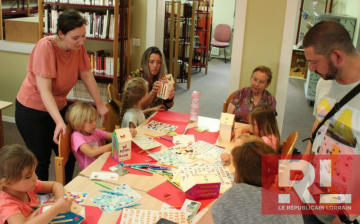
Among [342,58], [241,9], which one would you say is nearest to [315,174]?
[342,58]

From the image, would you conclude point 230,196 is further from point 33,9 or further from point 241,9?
point 33,9

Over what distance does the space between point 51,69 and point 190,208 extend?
4.51 feet

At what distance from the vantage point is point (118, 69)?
4.65 meters

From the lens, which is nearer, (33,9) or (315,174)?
(315,174)

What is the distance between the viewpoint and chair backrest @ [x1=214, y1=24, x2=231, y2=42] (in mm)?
9562

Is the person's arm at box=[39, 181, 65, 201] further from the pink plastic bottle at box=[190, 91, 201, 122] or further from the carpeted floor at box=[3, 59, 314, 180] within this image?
the carpeted floor at box=[3, 59, 314, 180]

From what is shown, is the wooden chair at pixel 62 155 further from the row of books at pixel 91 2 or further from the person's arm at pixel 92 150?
the row of books at pixel 91 2

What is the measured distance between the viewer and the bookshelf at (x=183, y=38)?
21.5 ft

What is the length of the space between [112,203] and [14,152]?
55 centimetres

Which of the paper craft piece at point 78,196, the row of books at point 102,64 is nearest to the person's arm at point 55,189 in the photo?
the paper craft piece at point 78,196

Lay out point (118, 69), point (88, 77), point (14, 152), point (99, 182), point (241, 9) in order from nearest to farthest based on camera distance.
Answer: point (14, 152) < point (99, 182) < point (88, 77) < point (241, 9) < point (118, 69)

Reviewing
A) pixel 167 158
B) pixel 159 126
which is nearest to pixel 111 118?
pixel 159 126

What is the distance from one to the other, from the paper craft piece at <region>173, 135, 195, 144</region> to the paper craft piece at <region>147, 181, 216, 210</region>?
2.15 ft

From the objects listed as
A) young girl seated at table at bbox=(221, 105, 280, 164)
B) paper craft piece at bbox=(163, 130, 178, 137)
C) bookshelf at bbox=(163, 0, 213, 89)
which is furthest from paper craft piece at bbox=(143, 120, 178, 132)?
bookshelf at bbox=(163, 0, 213, 89)
